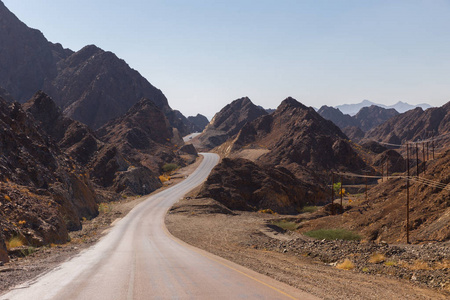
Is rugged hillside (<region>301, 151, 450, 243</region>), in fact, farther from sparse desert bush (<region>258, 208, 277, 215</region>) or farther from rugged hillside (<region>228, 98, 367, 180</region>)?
rugged hillside (<region>228, 98, 367, 180</region>)

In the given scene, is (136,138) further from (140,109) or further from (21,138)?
(21,138)

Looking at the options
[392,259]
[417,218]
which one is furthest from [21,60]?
[392,259]

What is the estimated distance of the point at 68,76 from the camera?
183125mm

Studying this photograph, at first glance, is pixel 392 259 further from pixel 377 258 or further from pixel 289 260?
pixel 289 260

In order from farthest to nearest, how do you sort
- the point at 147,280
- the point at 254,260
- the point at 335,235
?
the point at 335,235 → the point at 254,260 → the point at 147,280

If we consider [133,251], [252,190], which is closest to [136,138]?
[252,190]

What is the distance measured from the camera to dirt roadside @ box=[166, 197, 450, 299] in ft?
38.8

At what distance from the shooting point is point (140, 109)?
135 m

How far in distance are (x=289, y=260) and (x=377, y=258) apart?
445cm

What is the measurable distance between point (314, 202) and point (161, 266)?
5192 cm

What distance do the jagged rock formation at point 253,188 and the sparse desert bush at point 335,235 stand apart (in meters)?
21.1

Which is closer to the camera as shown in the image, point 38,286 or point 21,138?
point 38,286

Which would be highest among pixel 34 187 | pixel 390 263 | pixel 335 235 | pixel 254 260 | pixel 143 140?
pixel 143 140

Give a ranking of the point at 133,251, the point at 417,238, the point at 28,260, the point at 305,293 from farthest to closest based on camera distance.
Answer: the point at 417,238
the point at 133,251
the point at 28,260
the point at 305,293
